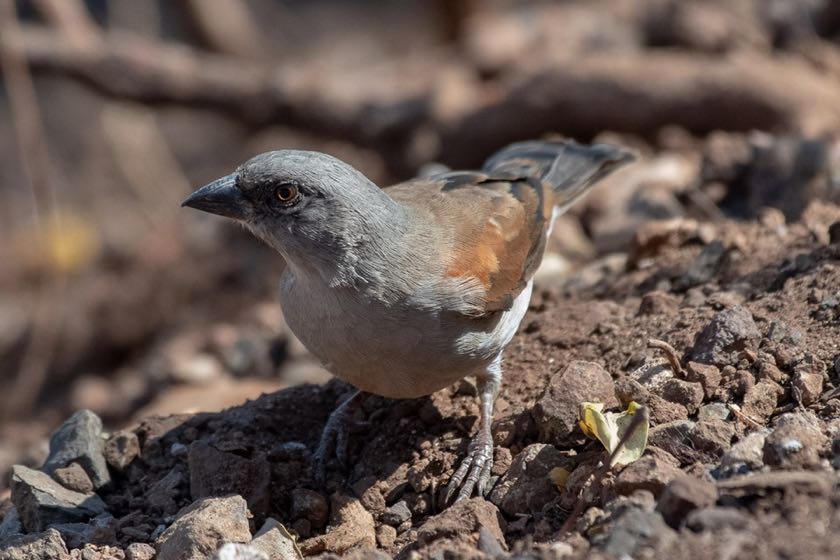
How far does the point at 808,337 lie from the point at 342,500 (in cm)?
216

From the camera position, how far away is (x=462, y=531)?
3797 millimetres

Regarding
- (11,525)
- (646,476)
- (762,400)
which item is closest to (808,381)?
(762,400)

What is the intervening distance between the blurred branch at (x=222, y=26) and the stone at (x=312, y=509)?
8608mm

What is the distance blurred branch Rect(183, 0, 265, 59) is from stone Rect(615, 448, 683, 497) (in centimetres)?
955

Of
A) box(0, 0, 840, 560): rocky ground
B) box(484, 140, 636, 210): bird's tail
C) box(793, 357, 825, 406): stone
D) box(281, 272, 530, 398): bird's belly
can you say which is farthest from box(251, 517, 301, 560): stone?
box(484, 140, 636, 210): bird's tail

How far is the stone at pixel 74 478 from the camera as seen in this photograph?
4598mm

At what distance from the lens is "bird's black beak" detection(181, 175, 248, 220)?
15.0 ft

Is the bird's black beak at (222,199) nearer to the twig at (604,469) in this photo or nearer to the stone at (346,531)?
the stone at (346,531)

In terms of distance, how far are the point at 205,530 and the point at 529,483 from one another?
1315 millimetres

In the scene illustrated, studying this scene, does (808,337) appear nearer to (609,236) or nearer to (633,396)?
(633,396)

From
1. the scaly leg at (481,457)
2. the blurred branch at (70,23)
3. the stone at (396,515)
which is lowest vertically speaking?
the stone at (396,515)

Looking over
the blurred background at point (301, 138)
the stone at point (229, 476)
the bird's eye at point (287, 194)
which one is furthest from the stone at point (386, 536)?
the blurred background at point (301, 138)

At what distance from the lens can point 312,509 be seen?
14.4 ft

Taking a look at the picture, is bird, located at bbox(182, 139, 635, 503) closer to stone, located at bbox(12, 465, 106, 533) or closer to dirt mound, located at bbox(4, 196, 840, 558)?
dirt mound, located at bbox(4, 196, 840, 558)
